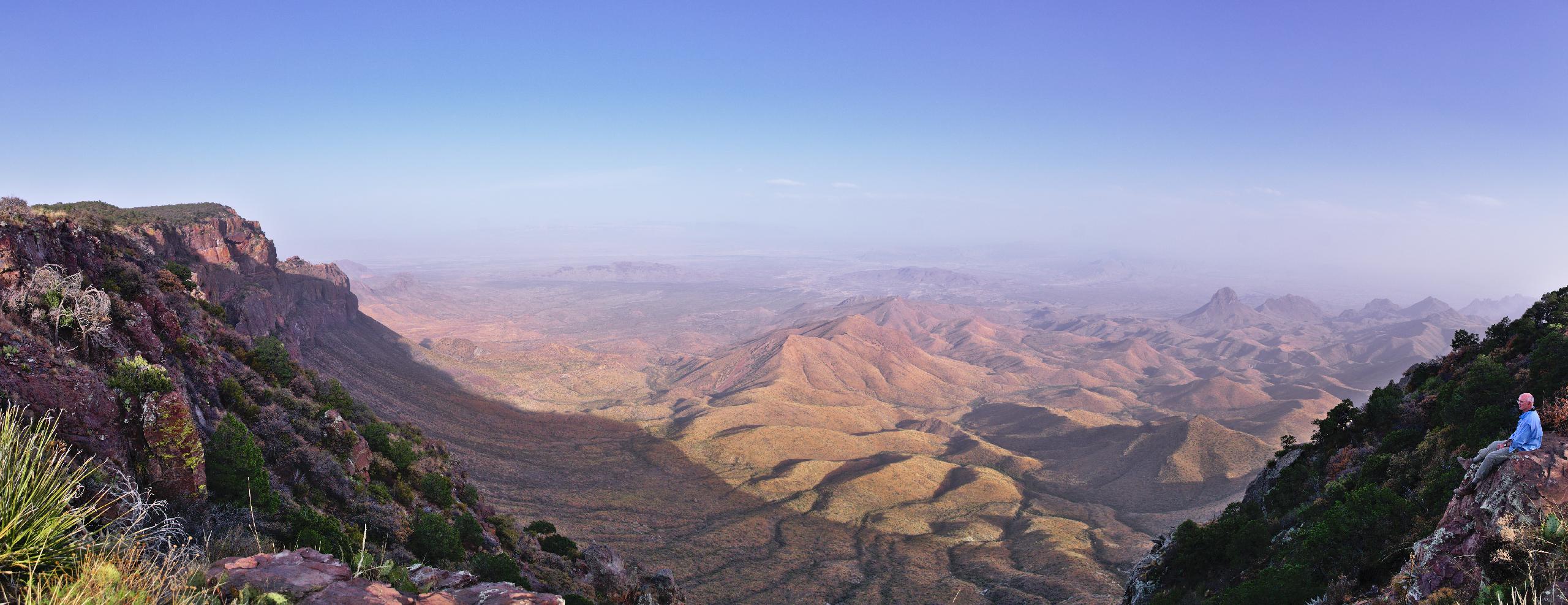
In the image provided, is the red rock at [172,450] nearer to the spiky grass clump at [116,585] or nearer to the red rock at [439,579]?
the red rock at [439,579]

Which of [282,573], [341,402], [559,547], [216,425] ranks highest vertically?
[282,573]

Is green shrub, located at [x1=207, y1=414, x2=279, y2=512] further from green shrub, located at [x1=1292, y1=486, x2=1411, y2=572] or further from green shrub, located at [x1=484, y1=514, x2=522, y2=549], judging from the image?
green shrub, located at [x1=1292, y1=486, x2=1411, y2=572]

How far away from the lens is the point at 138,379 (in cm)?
1338

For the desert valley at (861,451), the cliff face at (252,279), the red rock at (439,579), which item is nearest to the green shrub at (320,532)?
the red rock at (439,579)

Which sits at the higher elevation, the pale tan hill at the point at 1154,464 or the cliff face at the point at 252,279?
the cliff face at the point at 252,279

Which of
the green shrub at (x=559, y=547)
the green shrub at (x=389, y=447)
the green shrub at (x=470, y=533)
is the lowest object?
the green shrub at (x=559, y=547)

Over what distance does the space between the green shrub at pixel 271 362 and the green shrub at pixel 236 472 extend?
1098 centimetres

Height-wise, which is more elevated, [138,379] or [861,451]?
[138,379]

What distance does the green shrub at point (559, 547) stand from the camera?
2945 centimetres

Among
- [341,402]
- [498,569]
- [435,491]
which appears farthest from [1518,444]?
[341,402]

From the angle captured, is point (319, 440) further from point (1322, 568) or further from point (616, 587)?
point (1322, 568)

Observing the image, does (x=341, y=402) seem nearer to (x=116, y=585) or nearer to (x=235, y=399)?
(x=235, y=399)

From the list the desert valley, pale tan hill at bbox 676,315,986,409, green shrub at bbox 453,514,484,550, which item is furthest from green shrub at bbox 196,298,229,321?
pale tan hill at bbox 676,315,986,409

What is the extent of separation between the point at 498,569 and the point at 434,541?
286 centimetres
